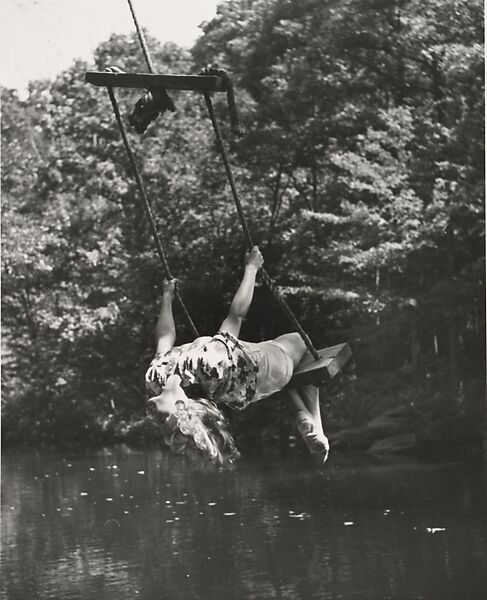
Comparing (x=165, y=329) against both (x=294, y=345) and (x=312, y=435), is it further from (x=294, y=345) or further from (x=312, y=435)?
(x=312, y=435)

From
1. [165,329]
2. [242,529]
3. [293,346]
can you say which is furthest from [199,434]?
[242,529]

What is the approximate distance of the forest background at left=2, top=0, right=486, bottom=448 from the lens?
12109 millimetres

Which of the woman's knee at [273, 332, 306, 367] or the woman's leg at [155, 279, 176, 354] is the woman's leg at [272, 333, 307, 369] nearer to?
the woman's knee at [273, 332, 306, 367]

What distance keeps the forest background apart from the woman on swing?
8.35 meters

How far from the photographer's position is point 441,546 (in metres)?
12.0

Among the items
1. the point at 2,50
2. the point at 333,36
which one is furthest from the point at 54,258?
the point at 333,36

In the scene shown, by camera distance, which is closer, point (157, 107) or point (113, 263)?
point (157, 107)

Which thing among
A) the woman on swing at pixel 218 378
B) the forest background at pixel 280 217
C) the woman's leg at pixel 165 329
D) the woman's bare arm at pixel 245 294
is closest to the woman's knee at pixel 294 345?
the woman on swing at pixel 218 378

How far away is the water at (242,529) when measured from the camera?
11578mm

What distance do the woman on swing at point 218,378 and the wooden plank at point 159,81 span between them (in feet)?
1.42

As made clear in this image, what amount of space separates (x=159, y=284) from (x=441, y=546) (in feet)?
14.6

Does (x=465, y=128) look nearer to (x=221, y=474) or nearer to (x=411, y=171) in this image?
(x=411, y=171)

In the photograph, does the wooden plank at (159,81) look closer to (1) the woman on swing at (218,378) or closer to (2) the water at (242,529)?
(1) the woman on swing at (218,378)

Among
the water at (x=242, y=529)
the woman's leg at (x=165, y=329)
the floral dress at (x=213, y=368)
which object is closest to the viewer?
the floral dress at (x=213, y=368)
